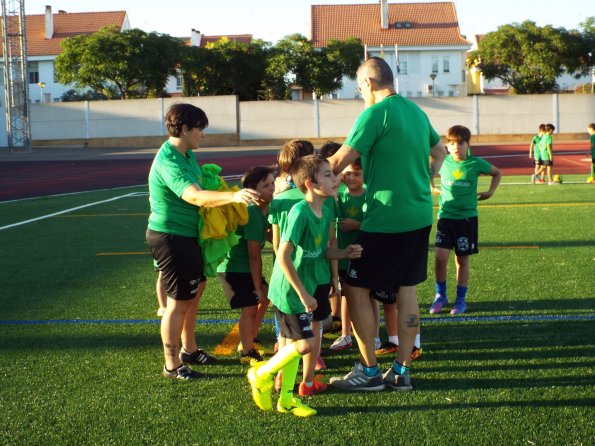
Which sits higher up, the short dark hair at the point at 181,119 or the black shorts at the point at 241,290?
the short dark hair at the point at 181,119

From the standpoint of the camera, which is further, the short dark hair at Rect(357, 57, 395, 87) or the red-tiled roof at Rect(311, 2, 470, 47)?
the red-tiled roof at Rect(311, 2, 470, 47)

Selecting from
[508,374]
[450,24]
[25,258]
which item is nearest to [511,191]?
[25,258]

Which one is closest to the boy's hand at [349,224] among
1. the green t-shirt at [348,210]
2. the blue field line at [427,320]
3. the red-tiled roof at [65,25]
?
the green t-shirt at [348,210]

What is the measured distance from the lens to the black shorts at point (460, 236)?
22.3ft

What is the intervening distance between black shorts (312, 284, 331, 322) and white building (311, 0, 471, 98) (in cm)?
7834

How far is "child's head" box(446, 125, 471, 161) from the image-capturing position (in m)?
6.82

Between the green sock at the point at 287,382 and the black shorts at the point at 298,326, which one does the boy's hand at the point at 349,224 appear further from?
the green sock at the point at 287,382

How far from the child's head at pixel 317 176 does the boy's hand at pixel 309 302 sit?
591 millimetres

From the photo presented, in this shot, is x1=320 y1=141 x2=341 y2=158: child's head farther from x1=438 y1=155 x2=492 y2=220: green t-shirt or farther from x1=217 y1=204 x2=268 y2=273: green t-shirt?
x1=438 y1=155 x2=492 y2=220: green t-shirt

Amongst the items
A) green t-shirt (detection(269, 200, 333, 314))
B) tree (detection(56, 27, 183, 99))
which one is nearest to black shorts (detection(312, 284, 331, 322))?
green t-shirt (detection(269, 200, 333, 314))

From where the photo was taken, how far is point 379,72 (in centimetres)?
468

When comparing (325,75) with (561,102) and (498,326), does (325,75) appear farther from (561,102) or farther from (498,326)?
(498,326)

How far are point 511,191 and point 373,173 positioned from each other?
13834 millimetres

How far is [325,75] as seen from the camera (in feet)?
188
